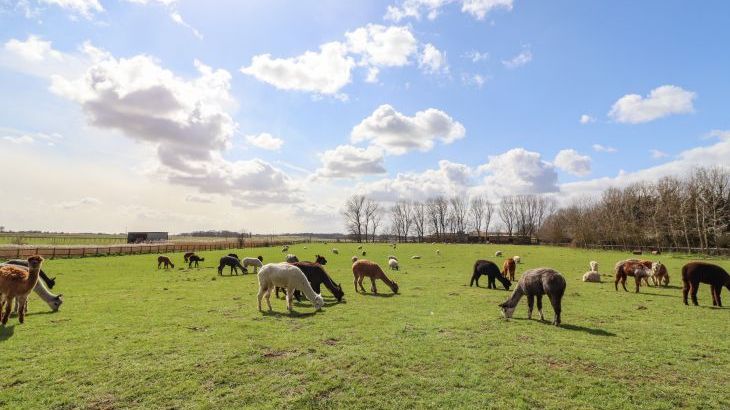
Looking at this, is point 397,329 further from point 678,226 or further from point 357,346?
point 678,226

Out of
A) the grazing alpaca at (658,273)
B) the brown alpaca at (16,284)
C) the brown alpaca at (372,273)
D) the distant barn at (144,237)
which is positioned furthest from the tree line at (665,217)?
the distant barn at (144,237)

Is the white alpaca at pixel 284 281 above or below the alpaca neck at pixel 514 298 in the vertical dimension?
above

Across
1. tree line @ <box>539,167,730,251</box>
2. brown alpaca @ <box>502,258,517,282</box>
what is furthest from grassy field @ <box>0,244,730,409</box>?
tree line @ <box>539,167,730,251</box>

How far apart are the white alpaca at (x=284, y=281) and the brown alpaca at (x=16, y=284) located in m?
6.78

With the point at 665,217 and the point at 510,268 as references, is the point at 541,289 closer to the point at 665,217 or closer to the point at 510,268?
the point at 510,268

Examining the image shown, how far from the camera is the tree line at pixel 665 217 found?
2200 inches

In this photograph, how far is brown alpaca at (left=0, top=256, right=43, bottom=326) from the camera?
10.8 metres

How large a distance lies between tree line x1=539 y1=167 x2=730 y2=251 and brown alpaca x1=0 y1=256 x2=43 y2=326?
6871 cm

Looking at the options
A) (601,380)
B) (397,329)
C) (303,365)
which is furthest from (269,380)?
(601,380)

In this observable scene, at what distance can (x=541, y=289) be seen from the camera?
12.3 meters

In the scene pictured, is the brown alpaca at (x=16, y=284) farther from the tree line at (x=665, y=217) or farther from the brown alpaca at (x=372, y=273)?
the tree line at (x=665, y=217)

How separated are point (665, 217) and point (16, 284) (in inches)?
3131

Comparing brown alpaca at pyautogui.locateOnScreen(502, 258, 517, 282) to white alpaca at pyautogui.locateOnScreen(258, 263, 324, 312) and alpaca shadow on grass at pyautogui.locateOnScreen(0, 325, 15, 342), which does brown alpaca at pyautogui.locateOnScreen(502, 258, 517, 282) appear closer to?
white alpaca at pyautogui.locateOnScreen(258, 263, 324, 312)

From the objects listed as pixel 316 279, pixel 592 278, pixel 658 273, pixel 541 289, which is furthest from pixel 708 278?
pixel 316 279
